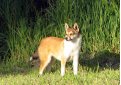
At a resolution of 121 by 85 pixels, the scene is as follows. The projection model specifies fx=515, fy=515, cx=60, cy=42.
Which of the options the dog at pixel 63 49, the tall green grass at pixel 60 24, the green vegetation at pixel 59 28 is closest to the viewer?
the dog at pixel 63 49

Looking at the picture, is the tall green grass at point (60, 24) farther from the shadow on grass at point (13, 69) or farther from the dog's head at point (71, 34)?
the dog's head at point (71, 34)

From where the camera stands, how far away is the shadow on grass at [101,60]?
12.3m

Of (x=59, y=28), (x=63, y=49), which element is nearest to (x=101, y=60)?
(x=59, y=28)

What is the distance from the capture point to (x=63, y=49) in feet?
36.0

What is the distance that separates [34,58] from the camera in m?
12.6

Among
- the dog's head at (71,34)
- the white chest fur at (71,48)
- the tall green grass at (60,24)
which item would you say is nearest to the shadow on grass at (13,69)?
the tall green grass at (60,24)

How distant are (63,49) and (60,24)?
2561 mm

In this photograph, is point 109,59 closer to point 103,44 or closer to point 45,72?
point 103,44

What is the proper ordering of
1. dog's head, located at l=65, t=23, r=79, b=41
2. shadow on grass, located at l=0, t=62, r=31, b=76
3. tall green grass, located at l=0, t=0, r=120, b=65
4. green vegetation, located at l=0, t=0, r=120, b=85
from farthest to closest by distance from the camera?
tall green grass, located at l=0, t=0, r=120, b=65 < green vegetation, located at l=0, t=0, r=120, b=85 < shadow on grass, located at l=0, t=62, r=31, b=76 < dog's head, located at l=65, t=23, r=79, b=41

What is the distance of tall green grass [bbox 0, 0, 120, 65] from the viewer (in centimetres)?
1320

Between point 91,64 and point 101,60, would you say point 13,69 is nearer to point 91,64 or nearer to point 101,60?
point 91,64

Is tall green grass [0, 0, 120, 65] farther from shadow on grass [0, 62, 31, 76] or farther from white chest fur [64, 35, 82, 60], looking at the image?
white chest fur [64, 35, 82, 60]

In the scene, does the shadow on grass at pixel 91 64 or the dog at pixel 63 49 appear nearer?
the dog at pixel 63 49

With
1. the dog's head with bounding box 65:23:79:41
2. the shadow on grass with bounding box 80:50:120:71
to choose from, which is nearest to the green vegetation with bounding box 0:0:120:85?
the shadow on grass with bounding box 80:50:120:71
